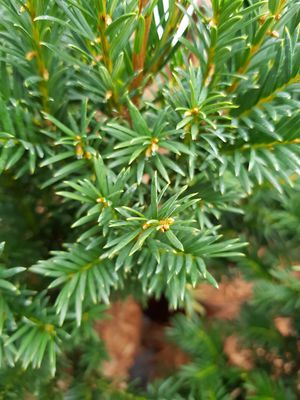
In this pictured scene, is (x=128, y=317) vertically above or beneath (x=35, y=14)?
beneath

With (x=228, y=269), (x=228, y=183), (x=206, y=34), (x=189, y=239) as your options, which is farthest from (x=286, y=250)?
(x=206, y=34)

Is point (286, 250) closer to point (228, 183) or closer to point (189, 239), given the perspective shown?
point (228, 183)

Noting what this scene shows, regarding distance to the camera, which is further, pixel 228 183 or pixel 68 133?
pixel 228 183

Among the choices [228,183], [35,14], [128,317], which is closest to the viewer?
[35,14]

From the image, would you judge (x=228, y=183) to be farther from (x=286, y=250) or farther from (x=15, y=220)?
(x=15, y=220)

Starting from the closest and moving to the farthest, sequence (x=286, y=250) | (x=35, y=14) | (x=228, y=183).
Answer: (x=35, y=14) → (x=228, y=183) → (x=286, y=250)

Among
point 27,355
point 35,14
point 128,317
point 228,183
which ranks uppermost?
point 35,14

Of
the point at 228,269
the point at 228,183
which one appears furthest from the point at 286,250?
the point at 228,183

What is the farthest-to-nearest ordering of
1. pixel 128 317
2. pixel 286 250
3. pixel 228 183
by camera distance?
pixel 128 317 → pixel 286 250 → pixel 228 183

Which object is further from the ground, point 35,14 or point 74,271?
point 35,14
